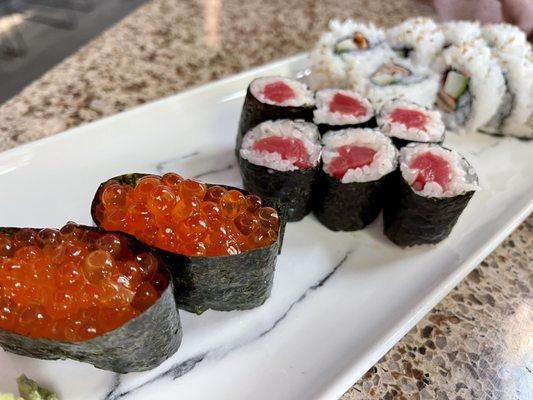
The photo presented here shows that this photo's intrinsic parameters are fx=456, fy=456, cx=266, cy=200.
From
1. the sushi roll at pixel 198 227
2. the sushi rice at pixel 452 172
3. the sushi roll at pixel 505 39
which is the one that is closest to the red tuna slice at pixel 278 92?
the sushi rice at pixel 452 172

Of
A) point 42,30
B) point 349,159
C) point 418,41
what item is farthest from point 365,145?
point 42,30

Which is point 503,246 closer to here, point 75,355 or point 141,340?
point 141,340

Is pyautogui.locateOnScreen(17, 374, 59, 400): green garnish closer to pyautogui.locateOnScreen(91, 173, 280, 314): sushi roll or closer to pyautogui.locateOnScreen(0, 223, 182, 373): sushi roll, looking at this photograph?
pyautogui.locateOnScreen(0, 223, 182, 373): sushi roll

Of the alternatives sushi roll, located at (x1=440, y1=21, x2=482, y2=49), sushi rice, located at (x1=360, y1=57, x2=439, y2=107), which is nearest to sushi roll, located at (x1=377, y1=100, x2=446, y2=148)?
sushi rice, located at (x1=360, y1=57, x2=439, y2=107)

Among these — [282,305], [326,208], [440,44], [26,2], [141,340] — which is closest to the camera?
[141,340]

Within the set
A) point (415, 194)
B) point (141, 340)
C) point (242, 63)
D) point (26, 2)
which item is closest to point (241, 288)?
point (141, 340)

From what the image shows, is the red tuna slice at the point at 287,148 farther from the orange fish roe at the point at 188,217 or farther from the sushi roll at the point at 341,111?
the orange fish roe at the point at 188,217

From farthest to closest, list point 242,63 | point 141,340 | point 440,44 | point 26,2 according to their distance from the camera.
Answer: point 26,2
point 242,63
point 440,44
point 141,340
